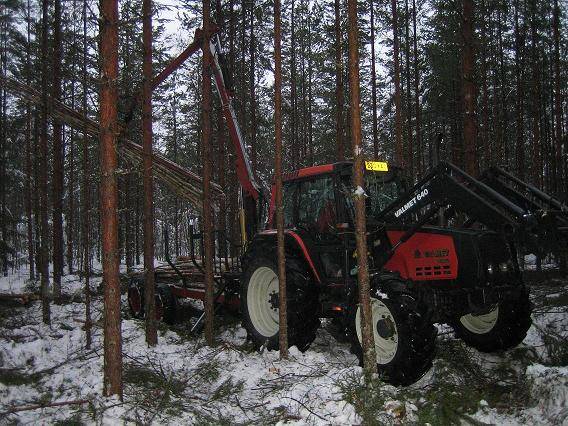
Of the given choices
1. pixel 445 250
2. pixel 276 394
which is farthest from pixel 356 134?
pixel 276 394

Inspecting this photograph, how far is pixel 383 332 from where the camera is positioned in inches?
226

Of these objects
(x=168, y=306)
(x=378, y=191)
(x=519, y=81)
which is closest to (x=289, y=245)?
(x=378, y=191)

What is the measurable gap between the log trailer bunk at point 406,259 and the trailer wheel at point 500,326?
0.01 metres

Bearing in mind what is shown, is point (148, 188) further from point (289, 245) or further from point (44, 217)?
point (44, 217)

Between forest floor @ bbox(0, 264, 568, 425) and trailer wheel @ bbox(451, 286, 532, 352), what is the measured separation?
0.16 meters

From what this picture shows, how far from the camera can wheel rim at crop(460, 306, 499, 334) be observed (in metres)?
6.65

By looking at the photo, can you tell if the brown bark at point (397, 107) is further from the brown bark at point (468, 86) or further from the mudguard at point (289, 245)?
the mudguard at point (289, 245)

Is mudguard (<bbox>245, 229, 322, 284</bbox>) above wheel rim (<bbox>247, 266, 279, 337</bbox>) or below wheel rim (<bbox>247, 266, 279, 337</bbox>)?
above

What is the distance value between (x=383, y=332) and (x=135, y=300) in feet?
24.9

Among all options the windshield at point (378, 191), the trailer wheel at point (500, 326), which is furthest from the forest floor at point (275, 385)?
the windshield at point (378, 191)

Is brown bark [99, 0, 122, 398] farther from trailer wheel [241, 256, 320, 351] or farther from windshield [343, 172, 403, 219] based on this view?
windshield [343, 172, 403, 219]

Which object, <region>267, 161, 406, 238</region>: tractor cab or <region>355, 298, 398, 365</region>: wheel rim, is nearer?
<region>355, 298, 398, 365</region>: wheel rim

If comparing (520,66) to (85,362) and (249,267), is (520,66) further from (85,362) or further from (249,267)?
(85,362)

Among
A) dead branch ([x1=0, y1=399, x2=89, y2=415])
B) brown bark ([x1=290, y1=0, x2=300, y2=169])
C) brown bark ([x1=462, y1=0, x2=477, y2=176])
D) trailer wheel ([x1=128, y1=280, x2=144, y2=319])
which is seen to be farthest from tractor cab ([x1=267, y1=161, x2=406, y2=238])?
brown bark ([x1=290, y1=0, x2=300, y2=169])
